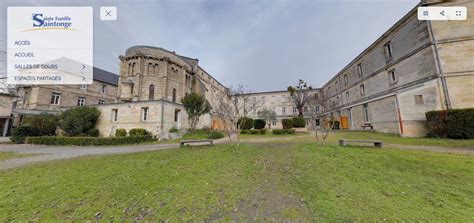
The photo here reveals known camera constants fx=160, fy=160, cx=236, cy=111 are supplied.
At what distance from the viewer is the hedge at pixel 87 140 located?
466 inches

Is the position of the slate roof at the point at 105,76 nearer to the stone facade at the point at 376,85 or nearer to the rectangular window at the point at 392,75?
the stone facade at the point at 376,85

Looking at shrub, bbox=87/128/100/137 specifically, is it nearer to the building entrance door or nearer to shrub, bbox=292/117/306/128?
shrub, bbox=292/117/306/128

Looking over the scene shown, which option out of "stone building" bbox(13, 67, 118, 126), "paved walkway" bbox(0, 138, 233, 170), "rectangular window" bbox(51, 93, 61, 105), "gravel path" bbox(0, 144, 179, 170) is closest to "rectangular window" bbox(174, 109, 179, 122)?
"paved walkway" bbox(0, 138, 233, 170)

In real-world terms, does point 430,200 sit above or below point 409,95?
below

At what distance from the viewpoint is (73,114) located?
48.2 ft

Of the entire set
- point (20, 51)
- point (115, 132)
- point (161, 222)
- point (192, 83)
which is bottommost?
point (161, 222)

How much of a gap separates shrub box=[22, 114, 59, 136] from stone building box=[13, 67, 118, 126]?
21.9ft

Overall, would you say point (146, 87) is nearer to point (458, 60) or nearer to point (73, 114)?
point (73, 114)

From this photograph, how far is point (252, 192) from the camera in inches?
127

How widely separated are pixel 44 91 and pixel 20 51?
20920 millimetres

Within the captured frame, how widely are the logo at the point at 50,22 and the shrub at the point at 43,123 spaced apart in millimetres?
11313

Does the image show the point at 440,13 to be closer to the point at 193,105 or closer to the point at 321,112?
the point at 321,112

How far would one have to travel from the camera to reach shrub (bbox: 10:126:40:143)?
45.6ft

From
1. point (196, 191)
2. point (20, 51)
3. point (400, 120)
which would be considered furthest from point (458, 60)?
point (20, 51)
